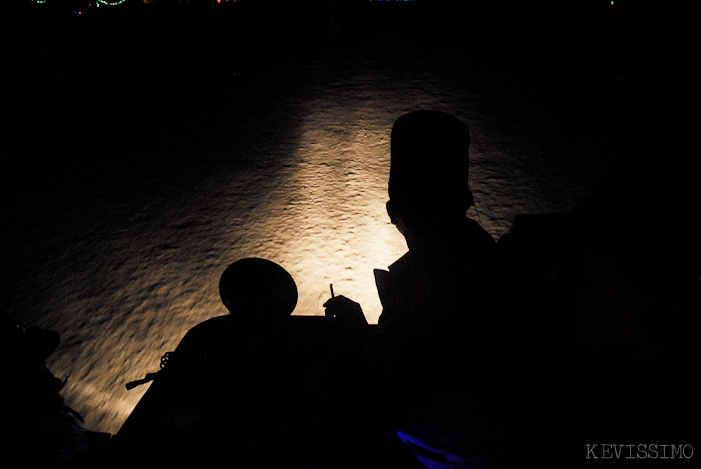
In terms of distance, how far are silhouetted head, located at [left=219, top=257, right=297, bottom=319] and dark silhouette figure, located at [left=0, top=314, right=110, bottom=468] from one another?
1214 millimetres

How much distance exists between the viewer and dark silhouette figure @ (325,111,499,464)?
1.44m

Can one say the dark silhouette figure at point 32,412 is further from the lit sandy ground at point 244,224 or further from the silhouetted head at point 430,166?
the silhouetted head at point 430,166

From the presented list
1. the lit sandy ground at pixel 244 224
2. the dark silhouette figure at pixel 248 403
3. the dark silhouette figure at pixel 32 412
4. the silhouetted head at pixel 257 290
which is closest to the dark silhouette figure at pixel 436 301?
the dark silhouette figure at pixel 248 403

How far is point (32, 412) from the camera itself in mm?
2189

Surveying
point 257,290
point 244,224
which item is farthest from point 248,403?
point 244,224

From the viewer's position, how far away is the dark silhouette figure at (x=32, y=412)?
1863 millimetres

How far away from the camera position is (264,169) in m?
5.31

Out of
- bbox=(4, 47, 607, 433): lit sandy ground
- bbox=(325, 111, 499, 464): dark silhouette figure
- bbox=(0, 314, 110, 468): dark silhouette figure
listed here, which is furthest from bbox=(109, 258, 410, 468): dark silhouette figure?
bbox=(4, 47, 607, 433): lit sandy ground

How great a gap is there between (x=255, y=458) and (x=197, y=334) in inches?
42.7

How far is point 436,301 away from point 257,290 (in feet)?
4.34

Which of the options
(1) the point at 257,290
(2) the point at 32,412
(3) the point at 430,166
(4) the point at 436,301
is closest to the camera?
(3) the point at 430,166

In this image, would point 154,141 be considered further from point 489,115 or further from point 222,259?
point 489,115

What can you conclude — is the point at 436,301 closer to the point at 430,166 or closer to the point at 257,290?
the point at 430,166

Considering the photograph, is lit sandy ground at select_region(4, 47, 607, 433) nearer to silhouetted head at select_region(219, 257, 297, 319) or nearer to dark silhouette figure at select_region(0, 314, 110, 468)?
dark silhouette figure at select_region(0, 314, 110, 468)
